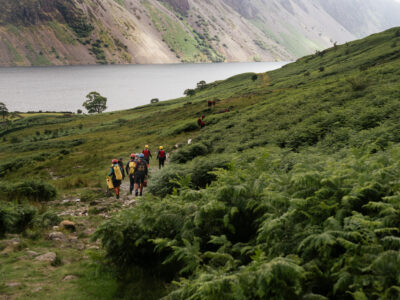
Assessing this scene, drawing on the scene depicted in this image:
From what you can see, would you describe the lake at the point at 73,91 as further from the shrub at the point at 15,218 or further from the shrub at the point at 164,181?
the shrub at the point at 15,218

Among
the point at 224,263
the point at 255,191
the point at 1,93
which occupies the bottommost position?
the point at 224,263

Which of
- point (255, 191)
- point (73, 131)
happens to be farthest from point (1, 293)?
point (73, 131)

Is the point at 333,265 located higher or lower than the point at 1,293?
higher

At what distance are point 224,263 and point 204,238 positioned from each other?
138cm

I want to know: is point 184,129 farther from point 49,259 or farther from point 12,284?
point 12,284

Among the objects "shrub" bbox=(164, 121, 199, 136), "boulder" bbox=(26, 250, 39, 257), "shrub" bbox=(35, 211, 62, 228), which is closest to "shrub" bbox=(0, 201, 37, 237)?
"shrub" bbox=(35, 211, 62, 228)

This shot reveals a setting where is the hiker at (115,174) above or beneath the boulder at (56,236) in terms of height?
above

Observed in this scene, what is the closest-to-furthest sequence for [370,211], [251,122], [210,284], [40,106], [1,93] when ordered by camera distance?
[210,284]
[370,211]
[251,122]
[40,106]
[1,93]

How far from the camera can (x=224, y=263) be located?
5863 mm

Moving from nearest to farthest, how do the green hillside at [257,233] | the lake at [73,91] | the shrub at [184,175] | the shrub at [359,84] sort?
1. the green hillside at [257,233]
2. the shrub at [184,175]
3. the shrub at [359,84]
4. the lake at [73,91]

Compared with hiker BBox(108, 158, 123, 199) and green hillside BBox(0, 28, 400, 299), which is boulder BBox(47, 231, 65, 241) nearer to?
green hillside BBox(0, 28, 400, 299)

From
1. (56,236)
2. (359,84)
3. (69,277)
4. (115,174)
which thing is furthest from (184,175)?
(359,84)

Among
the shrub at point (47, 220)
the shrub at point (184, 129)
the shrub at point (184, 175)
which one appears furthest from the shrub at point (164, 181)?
the shrub at point (184, 129)

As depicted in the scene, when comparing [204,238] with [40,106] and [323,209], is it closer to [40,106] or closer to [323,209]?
[323,209]
